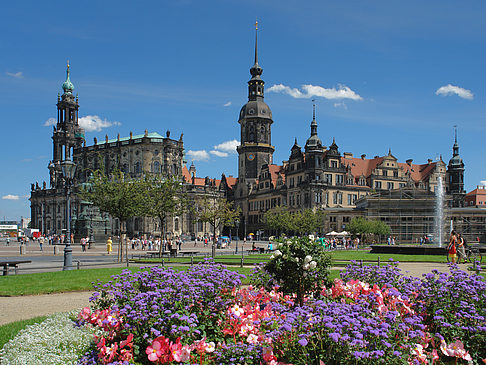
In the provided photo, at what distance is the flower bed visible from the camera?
601 centimetres

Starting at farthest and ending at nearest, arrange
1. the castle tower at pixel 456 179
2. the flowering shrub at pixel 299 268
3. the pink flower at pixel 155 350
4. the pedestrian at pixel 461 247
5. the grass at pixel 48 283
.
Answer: the castle tower at pixel 456 179
the pedestrian at pixel 461 247
the grass at pixel 48 283
the flowering shrub at pixel 299 268
the pink flower at pixel 155 350

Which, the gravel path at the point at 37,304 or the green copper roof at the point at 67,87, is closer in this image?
the gravel path at the point at 37,304

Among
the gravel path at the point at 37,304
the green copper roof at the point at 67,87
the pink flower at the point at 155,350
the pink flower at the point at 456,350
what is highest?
the green copper roof at the point at 67,87

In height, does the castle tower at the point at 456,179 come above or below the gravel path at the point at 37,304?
above

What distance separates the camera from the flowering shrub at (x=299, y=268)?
379 inches

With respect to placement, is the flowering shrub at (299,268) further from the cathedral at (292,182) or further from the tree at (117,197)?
the cathedral at (292,182)

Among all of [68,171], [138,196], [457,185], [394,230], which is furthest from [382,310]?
[457,185]

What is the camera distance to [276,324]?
7.02 metres

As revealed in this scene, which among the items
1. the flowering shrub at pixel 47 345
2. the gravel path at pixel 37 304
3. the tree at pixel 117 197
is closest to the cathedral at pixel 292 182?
the tree at pixel 117 197

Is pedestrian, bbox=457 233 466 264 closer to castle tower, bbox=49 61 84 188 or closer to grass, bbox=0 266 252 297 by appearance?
grass, bbox=0 266 252 297

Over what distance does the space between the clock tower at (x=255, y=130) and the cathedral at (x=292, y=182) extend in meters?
0.23

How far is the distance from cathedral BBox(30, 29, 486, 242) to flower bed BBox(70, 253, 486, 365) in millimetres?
63481

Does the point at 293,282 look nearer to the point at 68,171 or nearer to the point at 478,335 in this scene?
the point at 478,335

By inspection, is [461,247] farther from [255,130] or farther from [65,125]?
[65,125]
